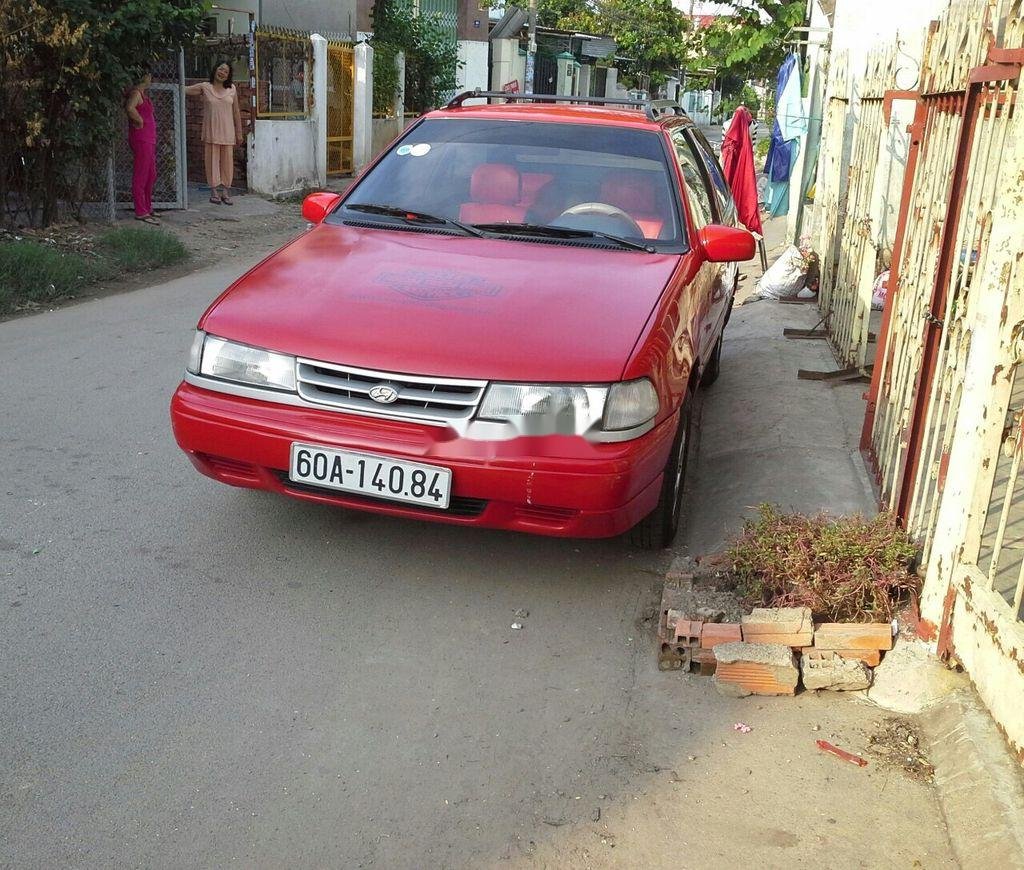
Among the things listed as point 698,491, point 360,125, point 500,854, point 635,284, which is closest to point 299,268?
point 635,284

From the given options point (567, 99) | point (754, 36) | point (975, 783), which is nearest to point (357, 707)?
point (975, 783)

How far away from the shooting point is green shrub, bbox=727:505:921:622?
358 centimetres

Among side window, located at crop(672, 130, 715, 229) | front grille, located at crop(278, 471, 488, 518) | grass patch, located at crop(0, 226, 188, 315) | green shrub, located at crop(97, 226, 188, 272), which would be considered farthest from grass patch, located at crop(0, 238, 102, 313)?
front grille, located at crop(278, 471, 488, 518)

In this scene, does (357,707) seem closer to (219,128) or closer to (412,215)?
(412,215)

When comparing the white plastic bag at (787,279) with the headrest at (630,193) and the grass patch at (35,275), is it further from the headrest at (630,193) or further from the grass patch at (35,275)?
the grass patch at (35,275)

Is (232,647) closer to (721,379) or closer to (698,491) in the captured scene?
(698,491)

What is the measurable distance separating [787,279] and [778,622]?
7.02 metres

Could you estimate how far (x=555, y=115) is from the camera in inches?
213

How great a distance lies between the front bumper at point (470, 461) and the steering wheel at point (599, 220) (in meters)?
1.21

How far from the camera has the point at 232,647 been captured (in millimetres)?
3514

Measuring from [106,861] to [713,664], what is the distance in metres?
1.88

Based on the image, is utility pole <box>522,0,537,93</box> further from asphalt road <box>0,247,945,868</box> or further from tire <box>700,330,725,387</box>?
asphalt road <box>0,247,945,868</box>

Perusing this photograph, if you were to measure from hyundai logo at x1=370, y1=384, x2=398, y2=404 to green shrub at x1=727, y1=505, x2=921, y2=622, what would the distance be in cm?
132

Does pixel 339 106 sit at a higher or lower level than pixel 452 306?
higher
